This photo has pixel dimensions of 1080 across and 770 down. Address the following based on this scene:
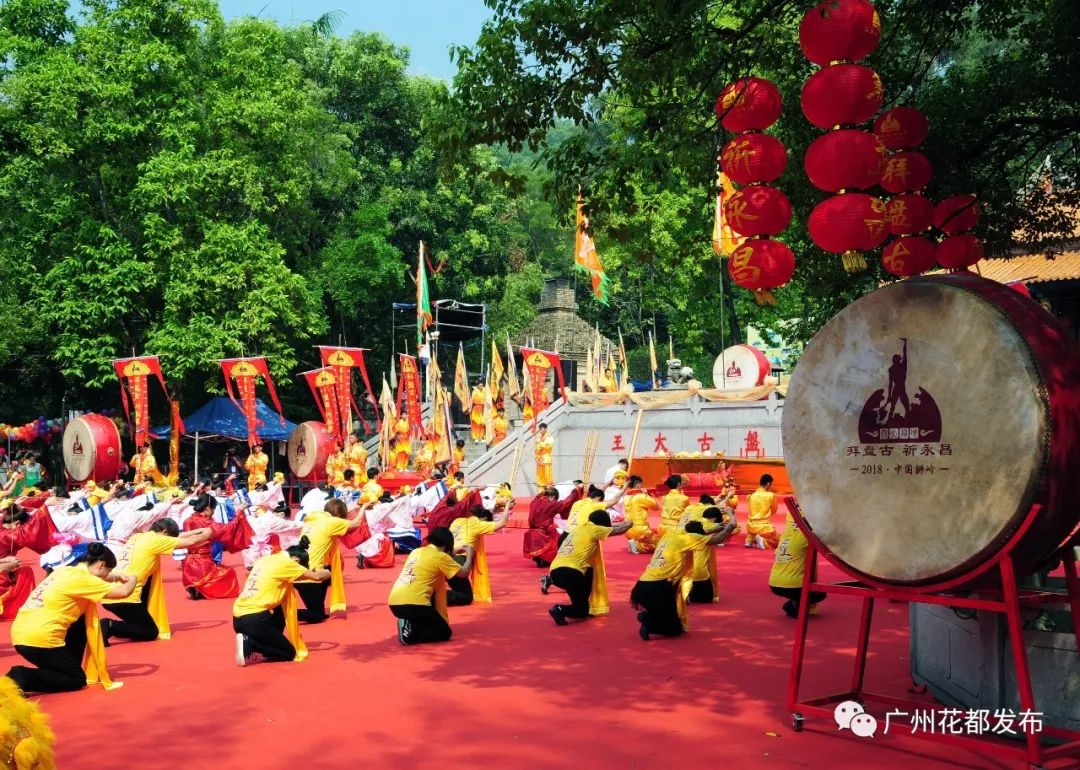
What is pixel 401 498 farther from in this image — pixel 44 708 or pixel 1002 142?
pixel 1002 142

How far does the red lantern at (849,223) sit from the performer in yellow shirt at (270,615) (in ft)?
16.3

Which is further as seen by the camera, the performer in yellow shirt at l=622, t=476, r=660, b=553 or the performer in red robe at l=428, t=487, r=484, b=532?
the performer in yellow shirt at l=622, t=476, r=660, b=553

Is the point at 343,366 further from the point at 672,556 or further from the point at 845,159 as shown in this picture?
the point at 845,159

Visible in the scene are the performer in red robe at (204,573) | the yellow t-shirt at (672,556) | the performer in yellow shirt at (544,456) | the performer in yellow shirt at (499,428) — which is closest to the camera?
the yellow t-shirt at (672,556)

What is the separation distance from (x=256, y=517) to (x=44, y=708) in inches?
257

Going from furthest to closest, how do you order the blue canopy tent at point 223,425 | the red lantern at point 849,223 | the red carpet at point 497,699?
the blue canopy tent at point 223,425 → the red lantern at point 849,223 → the red carpet at point 497,699

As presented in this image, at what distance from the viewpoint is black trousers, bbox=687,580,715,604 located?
35.9 feet

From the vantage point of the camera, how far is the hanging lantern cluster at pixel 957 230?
7902 millimetres

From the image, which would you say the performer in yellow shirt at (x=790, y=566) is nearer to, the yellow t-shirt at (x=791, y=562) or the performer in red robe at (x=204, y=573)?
the yellow t-shirt at (x=791, y=562)

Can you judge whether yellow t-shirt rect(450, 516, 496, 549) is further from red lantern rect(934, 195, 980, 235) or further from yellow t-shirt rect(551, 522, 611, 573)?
red lantern rect(934, 195, 980, 235)

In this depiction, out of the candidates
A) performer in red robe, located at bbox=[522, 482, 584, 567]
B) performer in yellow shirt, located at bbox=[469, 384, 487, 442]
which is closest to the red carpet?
performer in red robe, located at bbox=[522, 482, 584, 567]

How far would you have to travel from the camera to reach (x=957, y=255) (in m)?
7.99

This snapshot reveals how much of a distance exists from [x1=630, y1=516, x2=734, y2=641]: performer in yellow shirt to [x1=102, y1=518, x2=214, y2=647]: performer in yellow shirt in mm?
4158

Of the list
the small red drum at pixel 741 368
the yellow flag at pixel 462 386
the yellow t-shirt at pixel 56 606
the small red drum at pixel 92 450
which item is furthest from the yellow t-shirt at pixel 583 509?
the small red drum at pixel 92 450
